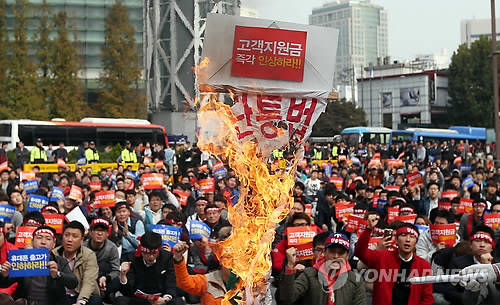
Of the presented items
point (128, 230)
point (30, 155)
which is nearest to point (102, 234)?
point (128, 230)

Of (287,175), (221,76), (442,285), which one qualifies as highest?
(221,76)

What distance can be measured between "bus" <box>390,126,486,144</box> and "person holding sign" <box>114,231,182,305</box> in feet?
110

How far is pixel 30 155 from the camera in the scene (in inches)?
914

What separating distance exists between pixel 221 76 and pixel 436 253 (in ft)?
14.0

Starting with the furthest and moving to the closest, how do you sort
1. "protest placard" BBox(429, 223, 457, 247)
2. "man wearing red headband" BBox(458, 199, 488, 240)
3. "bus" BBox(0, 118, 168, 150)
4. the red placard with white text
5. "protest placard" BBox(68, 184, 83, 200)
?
"bus" BBox(0, 118, 168, 150) → "protest placard" BBox(68, 184, 83, 200) → "man wearing red headband" BBox(458, 199, 488, 240) → "protest placard" BBox(429, 223, 457, 247) → the red placard with white text

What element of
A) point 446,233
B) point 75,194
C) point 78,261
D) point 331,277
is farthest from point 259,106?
point 75,194

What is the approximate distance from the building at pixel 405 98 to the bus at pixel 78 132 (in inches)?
1532

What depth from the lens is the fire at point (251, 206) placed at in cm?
562

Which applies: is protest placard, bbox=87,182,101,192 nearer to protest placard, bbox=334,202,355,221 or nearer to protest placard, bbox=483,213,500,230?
protest placard, bbox=334,202,355,221

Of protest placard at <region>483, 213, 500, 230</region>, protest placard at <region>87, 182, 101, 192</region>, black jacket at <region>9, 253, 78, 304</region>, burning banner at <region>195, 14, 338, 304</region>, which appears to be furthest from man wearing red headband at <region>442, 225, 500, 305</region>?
protest placard at <region>87, 182, 101, 192</region>

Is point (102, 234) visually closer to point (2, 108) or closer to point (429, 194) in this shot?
point (429, 194)

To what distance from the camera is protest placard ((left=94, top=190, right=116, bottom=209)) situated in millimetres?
11016

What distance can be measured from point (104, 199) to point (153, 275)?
3.67 meters

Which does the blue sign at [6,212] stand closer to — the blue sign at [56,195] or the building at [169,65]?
the blue sign at [56,195]
